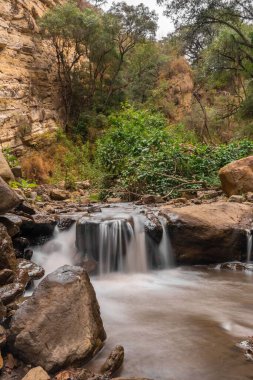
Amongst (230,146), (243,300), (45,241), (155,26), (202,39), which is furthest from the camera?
(155,26)

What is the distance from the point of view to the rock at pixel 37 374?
7.46 ft

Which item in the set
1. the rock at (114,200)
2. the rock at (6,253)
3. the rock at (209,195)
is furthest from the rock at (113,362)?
the rock at (114,200)

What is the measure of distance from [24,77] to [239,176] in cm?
1205

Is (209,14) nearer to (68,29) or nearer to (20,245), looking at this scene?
(68,29)

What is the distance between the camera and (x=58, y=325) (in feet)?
8.67

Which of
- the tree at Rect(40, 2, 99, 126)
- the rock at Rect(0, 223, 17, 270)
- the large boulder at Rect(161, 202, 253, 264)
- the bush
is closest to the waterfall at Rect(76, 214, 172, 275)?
the large boulder at Rect(161, 202, 253, 264)

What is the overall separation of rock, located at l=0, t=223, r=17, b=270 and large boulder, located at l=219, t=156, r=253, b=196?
4.99 metres

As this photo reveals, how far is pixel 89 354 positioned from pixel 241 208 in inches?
170

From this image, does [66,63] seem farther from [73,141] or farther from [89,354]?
[89,354]

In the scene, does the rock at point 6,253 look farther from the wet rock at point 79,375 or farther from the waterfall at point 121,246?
the wet rock at point 79,375

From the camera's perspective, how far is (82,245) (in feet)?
19.1

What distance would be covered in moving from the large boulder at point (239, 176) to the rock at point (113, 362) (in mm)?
5465

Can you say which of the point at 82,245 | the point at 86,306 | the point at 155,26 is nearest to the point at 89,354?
the point at 86,306

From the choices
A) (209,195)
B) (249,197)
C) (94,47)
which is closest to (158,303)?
(249,197)
